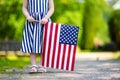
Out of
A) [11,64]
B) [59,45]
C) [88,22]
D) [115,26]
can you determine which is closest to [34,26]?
[59,45]

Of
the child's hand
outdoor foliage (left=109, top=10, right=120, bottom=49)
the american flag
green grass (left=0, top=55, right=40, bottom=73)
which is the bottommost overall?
outdoor foliage (left=109, top=10, right=120, bottom=49)

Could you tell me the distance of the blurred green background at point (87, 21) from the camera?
78.1ft

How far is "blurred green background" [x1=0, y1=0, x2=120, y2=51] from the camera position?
78.1 feet

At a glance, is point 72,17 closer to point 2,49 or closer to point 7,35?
point 7,35

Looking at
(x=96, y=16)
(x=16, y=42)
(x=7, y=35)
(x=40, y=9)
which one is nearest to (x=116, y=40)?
(x=96, y=16)

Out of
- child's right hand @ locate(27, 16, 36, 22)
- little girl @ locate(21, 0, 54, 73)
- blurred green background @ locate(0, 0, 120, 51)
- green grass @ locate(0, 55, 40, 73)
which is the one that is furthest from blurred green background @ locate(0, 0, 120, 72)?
child's right hand @ locate(27, 16, 36, 22)

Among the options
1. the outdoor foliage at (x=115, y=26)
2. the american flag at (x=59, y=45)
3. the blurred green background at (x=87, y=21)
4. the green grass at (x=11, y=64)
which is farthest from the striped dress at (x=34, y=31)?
the outdoor foliage at (x=115, y=26)

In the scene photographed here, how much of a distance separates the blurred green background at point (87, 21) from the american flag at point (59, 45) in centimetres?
1425

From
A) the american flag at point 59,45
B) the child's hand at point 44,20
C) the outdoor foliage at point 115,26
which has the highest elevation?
the child's hand at point 44,20

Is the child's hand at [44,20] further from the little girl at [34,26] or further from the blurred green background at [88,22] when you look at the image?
the blurred green background at [88,22]

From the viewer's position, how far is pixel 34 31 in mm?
7586

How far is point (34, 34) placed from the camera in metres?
7.61

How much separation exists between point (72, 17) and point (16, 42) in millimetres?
6530

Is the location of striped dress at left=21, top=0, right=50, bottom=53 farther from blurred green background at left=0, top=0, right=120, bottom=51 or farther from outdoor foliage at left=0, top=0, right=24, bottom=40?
blurred green background at left=0, top=0, right=120, bottom=51
